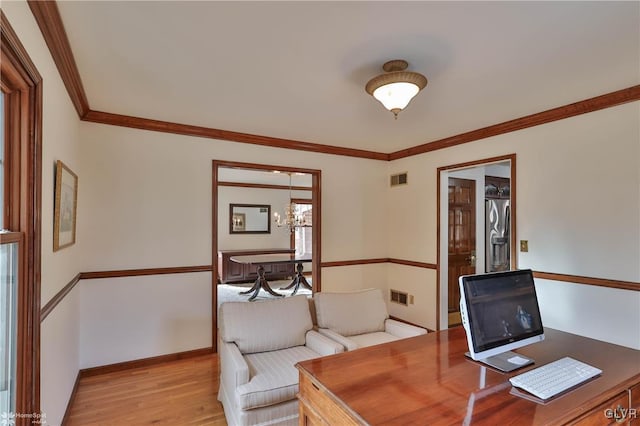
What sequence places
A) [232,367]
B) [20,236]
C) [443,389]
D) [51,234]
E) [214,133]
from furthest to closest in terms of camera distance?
[214,133] → [232,367] → [51,234] → [20,236] → [443,389]

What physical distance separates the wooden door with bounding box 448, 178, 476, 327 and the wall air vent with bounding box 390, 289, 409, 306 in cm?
60

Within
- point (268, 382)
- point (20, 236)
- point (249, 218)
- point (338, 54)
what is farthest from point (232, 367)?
point (249, 218)

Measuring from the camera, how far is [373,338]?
9.10 feet

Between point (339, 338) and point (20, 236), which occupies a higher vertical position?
point (20, 236)

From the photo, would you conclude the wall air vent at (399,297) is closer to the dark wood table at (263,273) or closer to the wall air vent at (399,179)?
the wall air vent at (399,179)

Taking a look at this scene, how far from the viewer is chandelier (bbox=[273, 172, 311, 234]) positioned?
7.74 metres

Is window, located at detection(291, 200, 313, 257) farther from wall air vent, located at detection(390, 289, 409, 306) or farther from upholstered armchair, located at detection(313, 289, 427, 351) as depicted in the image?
A: upholstered armchair, located at detection(313, 289, 427, 351)

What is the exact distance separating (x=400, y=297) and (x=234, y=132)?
123 inches

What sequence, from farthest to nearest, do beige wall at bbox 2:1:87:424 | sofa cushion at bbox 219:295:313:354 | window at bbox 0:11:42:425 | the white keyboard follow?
1. sofa cushion at bbox 219:295:313:354
2. beige wall at bbox 2:1:87:424
3. window at bbox 0:11:42:425
4. the white keyboard

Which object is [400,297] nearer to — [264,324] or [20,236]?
[264,324]

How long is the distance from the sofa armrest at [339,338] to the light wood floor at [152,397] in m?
0.94

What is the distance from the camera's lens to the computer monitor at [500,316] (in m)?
1.48

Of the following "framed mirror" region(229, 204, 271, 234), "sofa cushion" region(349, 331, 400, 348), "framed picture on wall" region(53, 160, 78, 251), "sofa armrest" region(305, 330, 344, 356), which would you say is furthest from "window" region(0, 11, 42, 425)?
"framed mirror" region(229, 204, 271, 234)

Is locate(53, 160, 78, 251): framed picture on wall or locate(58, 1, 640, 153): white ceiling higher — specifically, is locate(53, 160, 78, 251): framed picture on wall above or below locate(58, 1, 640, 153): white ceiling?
below
